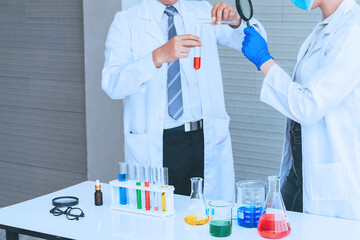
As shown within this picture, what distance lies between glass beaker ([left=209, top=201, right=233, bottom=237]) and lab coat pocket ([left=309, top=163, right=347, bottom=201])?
44cm

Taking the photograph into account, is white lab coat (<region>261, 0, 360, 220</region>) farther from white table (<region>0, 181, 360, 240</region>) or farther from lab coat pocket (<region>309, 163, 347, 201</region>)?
white table (<region>0, 181, 360, 240</region>)

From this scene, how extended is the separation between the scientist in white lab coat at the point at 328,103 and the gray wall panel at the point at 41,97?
6.86ft

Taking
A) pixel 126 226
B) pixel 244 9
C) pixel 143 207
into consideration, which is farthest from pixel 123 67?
pixel 126 226

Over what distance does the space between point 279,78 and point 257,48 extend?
0.56 ft

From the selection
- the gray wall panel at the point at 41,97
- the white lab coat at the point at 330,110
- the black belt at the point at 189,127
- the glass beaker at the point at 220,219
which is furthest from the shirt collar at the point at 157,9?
the gray wall panel at the point at 41,97

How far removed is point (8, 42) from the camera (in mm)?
4273

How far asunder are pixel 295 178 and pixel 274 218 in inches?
22.3

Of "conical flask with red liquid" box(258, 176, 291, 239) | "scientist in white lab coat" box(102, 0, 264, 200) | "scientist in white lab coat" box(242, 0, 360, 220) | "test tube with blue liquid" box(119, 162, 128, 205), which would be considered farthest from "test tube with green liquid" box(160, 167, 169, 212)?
"scientist in white lab coat" box(102, 0, 264, 200)

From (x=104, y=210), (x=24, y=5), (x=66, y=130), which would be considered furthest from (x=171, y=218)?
(x=24, y=5)

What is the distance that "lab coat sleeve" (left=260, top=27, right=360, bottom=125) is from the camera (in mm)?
1940

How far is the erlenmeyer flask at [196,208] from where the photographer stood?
189 centimetres

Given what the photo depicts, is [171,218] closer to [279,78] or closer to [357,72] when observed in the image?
[279,78]

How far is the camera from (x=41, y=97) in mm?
→ 4172

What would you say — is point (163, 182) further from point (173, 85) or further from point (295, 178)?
point (173, 85)
